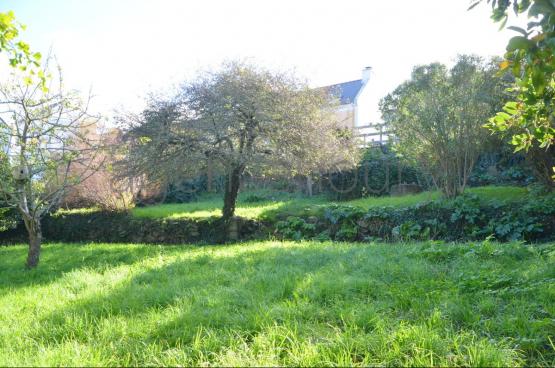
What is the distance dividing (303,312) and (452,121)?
270 inches

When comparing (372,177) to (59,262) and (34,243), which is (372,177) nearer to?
(59,262)

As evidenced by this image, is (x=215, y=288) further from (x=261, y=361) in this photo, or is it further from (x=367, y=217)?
(x=367, y=217)

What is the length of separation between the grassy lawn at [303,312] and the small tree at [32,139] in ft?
5.45

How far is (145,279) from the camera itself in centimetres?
503

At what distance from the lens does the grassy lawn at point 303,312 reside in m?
2.56

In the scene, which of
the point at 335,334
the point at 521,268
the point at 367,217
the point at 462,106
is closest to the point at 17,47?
the point at 335,334

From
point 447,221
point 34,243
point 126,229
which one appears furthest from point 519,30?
point 126,229

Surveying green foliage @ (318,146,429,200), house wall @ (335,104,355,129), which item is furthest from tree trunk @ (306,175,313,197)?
house wall @ (335,104,355,129)

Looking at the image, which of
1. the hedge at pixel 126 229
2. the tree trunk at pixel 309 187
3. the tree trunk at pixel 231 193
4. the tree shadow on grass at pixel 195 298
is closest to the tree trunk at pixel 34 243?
the tree shadow on grass at pixel 195 298

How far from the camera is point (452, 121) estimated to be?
8.70 metres

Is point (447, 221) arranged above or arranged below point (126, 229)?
above

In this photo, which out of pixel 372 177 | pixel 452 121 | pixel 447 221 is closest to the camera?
pixel 447 221

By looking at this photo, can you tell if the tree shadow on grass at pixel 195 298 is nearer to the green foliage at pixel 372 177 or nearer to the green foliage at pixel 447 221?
the green foliage at pixel 447 221

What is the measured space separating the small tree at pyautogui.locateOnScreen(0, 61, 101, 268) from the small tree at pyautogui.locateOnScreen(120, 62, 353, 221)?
5.70ft
